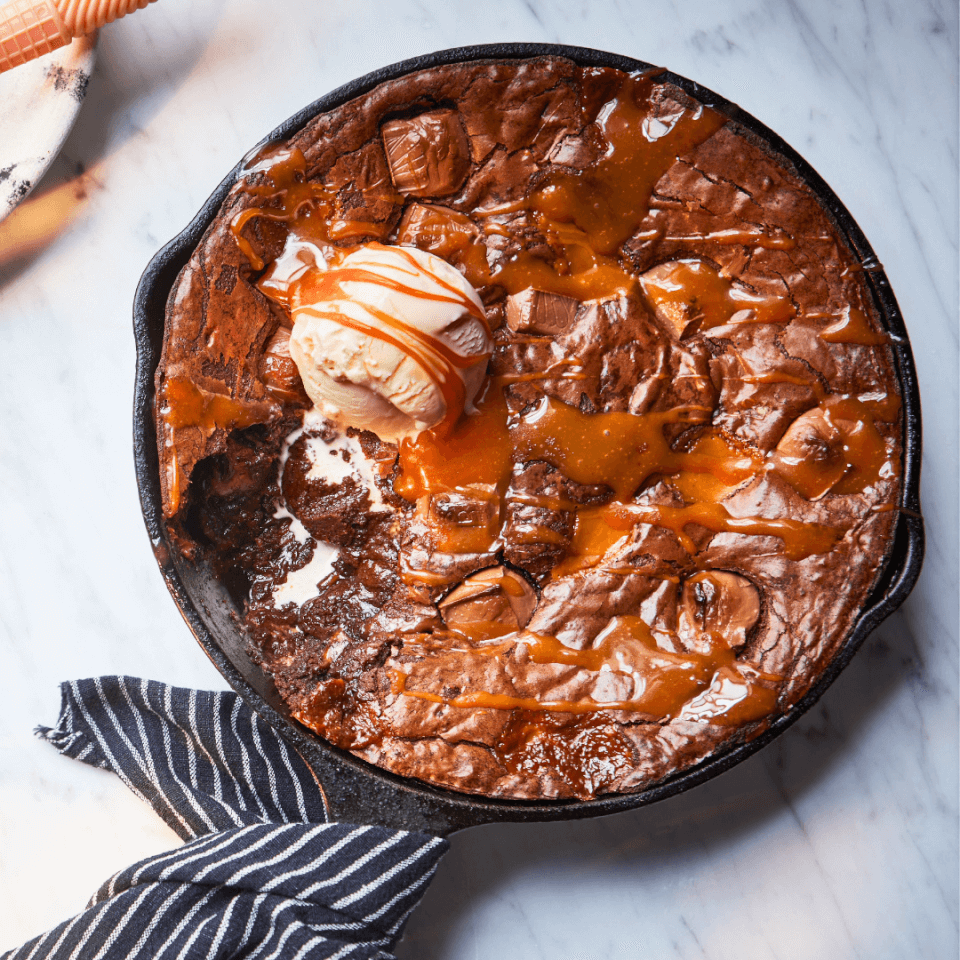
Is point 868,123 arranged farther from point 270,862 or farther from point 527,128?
point 270,862

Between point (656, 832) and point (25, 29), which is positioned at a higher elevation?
point (25, 29)

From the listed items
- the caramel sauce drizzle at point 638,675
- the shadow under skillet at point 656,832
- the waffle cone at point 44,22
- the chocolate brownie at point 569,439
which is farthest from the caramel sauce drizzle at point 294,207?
the shadow under skillet at point 656,832

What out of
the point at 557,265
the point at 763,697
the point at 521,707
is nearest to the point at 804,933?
the point at 763,697

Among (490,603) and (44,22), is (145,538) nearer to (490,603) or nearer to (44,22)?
(490,603)

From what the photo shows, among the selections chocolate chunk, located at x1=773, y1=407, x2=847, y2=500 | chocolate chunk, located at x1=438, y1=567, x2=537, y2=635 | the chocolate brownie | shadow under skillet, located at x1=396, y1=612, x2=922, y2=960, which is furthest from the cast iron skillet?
shadow under skillet, located at x1=396, y1=612, x2=922, y2=960

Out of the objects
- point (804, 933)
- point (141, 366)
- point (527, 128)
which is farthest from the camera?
point (804, 933)


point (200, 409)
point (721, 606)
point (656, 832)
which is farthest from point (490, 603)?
point (656, 832)
